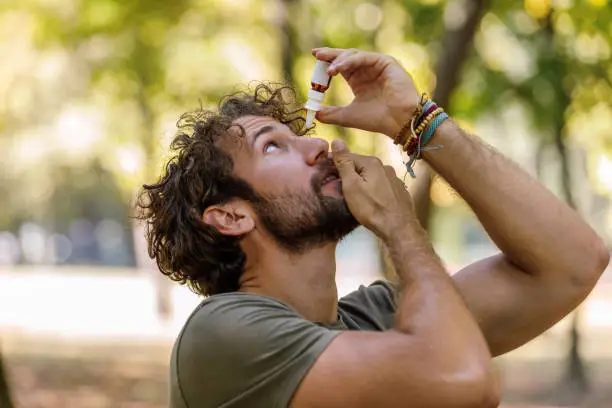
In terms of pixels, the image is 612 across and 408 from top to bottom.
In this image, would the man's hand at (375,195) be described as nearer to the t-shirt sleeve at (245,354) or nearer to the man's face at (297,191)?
the man's face at (297,191)

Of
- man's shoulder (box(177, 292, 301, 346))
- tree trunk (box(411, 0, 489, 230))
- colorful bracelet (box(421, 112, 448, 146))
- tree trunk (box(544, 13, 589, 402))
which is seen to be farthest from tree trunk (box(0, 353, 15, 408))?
tree trunk (box(544, 13, 589, 402))

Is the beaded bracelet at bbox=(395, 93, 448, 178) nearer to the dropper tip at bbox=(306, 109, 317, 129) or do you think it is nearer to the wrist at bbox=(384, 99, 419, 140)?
the wrist at bbox=(384, 99, 419, 140)

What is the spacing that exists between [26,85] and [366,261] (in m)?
27.1

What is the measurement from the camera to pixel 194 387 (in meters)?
2.52

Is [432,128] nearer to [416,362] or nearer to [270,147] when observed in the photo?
[270,147]

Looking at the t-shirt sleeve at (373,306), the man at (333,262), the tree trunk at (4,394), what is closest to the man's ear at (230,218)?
the man at (333,262)

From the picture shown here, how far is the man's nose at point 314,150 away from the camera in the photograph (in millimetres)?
2848

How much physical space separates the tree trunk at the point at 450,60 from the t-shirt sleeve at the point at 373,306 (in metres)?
4.28

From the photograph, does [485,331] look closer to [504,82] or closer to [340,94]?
[504,82]

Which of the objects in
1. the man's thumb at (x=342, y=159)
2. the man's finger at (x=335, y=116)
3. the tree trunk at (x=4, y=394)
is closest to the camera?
the man's thumb at (x=342, y=159)

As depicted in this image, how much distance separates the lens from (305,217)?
2.77m

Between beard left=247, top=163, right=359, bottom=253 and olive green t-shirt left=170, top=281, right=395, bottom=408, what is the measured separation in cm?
25

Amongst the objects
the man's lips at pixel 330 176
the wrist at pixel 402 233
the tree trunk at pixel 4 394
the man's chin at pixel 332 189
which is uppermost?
the man's lips at pixel 330 176

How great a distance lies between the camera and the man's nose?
2.85 metres
